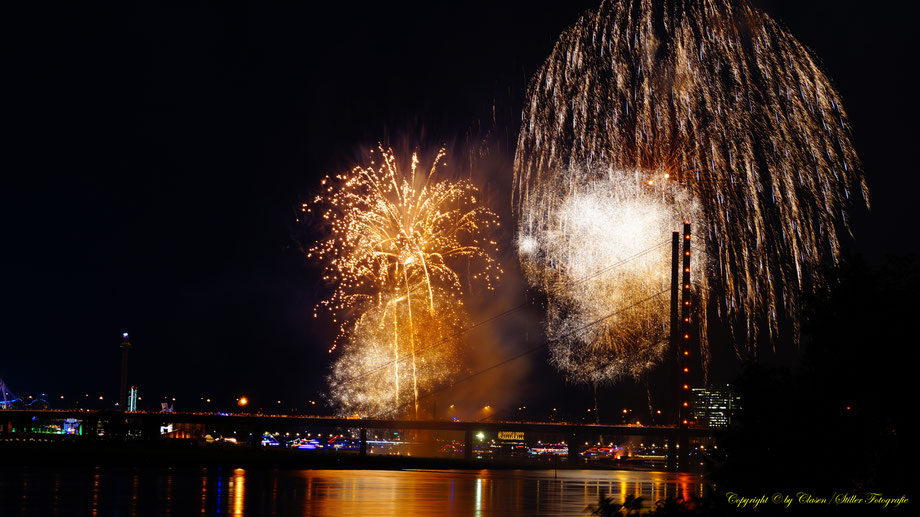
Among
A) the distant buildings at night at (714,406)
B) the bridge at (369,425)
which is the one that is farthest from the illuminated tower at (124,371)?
the distant buildings at night at (714,406)

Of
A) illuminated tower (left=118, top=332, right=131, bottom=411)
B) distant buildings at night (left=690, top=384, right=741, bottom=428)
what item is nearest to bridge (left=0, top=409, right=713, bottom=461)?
distant buildings at night (left=690, top=384, right=741, bottom=428)

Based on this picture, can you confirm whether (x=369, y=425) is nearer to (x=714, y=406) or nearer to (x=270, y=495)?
(x=714, y=406)

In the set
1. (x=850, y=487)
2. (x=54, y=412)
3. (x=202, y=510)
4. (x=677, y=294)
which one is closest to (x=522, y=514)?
(x=202, y=510)

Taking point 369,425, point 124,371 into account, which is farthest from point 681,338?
point 124,371

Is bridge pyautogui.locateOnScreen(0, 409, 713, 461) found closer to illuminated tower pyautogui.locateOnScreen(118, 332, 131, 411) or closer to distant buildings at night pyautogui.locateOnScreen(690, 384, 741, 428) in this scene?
distant buildings at night pyautogui.locateOnScreen(690, 384, 741, 428)

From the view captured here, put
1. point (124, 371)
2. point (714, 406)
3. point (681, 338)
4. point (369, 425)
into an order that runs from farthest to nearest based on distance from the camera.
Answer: point (124, 371)
point (714, 406)
point (369, 425)
point (681, 338)

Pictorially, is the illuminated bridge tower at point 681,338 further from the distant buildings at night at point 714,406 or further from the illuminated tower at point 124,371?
the illuminated tower at point 124,371
